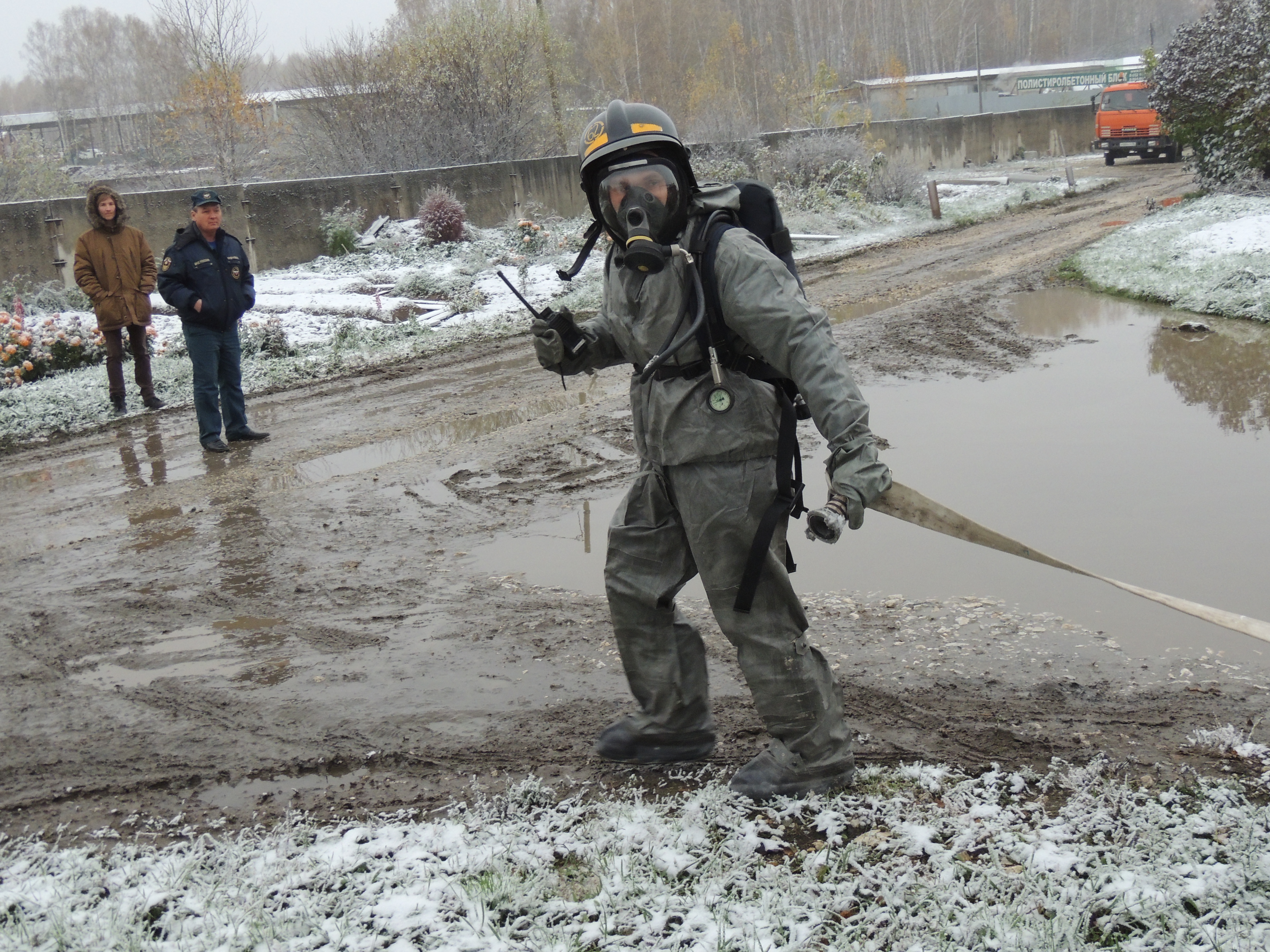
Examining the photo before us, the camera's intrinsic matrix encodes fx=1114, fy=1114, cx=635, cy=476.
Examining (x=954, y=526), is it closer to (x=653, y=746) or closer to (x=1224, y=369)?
(x=653, y=746)

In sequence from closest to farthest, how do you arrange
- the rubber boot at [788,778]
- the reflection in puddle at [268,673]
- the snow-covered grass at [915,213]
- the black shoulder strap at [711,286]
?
the black shoulder strap at [711,286] < the rubber boot at [788,778] < the reflection in puddle at [268,673] < the snow-covered grass at [915,213]

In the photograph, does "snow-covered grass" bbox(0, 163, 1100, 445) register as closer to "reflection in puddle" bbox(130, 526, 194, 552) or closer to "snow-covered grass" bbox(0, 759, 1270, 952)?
"reflection in puddle" bbox(130, 526, 194, 552)

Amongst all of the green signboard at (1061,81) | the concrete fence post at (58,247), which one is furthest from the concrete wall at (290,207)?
the green signboard at (1061,81)

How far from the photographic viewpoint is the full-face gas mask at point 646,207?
3.20 meters

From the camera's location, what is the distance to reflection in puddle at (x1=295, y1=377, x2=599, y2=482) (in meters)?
7.81

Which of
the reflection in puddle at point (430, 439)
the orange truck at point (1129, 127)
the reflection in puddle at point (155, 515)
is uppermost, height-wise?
the orange truck at point (1129, 127)

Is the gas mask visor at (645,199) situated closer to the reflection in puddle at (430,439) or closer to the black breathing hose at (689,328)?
the black breathing hose at (689,328)

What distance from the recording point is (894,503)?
10.8 ft

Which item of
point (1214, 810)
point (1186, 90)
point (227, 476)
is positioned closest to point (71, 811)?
point (1214, 810)

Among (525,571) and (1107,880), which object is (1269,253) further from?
(1107,880)

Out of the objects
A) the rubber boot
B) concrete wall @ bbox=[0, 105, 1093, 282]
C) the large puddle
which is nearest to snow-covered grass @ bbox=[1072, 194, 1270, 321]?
the large puddle

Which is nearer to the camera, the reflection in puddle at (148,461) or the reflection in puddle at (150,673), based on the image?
the reflection in puddle at (150,673)

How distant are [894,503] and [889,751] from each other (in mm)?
946

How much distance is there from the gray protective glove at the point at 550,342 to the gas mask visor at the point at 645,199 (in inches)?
18.9
